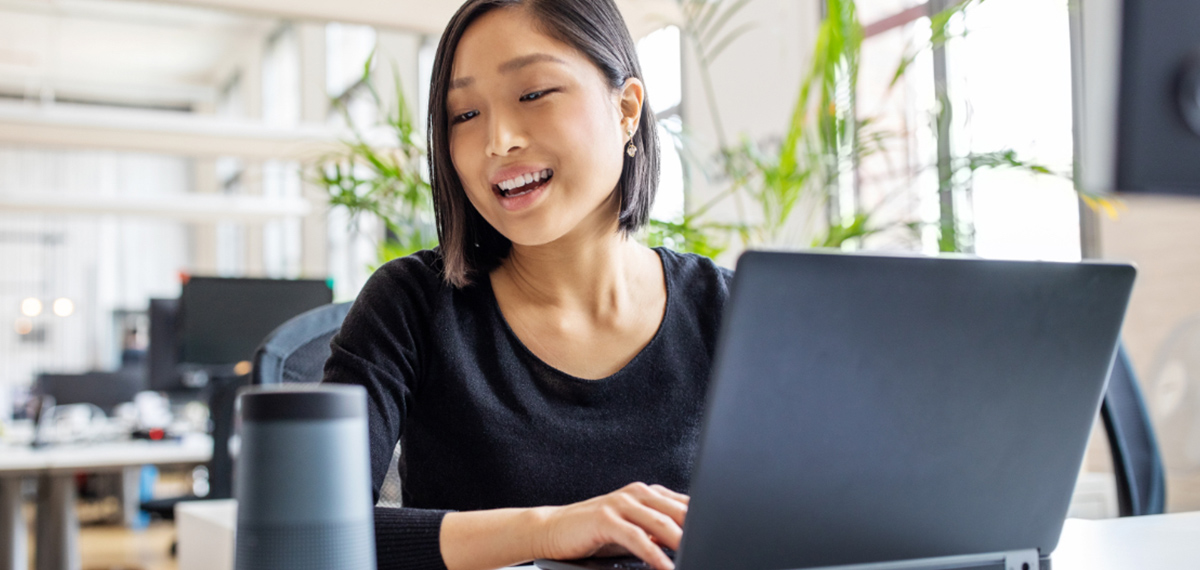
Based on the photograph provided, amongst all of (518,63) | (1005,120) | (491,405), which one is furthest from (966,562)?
(1005,120)

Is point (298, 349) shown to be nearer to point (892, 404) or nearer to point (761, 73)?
point (892, 404)

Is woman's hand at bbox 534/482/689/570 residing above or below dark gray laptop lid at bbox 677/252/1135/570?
below

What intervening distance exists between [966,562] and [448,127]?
75 centimetres

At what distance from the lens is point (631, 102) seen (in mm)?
1278

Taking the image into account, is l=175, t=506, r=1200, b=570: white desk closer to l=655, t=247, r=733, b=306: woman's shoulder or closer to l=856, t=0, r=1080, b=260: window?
l=655, t=247, r=733, b=306: woman's shoulder

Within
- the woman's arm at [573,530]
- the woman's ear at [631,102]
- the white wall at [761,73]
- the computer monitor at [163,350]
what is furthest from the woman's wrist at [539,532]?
the computer monitor at [163,350]

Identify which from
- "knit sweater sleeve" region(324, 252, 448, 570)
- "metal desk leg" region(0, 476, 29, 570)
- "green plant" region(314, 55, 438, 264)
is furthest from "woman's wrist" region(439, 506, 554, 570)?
"metal desk leg" region(0, 476, 29, 570)

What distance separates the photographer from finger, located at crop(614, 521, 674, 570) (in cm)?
71

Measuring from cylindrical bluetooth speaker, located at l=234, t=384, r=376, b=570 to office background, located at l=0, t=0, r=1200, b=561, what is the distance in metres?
0.47

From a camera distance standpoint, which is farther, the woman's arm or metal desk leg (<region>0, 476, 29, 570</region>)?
metal desk leg (<region>0, 476, 29, 570</region>)

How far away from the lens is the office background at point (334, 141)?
290cm

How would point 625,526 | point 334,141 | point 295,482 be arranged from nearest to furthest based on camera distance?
point 295,482 < point 625,526 < point 334,141

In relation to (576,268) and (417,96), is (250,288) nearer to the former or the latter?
(576,268)

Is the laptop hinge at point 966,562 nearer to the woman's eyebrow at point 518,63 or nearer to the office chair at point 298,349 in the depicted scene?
the woman's eyebrow at point 518,63
